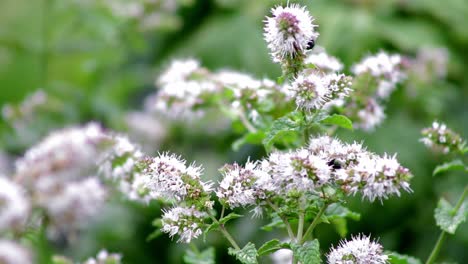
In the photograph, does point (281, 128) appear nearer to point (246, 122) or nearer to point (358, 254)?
point (358, 254)

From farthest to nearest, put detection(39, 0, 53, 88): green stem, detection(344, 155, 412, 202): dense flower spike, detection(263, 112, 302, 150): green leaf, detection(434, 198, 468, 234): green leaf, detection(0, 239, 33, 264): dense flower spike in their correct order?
detection(39, 0, 53, 88): green stem → detection(0, 239, 33, 264): dense flower spike → detection(434, 198, 468, 234): green leaf → detection(263, 112, 302, 150): green leaf → detection(344, 155, 412, 202): dense flower spike

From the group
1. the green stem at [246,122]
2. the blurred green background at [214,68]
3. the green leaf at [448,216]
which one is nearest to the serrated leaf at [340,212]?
the green leaf at [448,216]

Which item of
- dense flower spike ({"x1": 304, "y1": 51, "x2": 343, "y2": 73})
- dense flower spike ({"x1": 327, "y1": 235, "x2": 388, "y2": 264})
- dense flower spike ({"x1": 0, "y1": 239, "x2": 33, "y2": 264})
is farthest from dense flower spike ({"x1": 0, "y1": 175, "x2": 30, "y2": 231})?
dense flower spike ({"x1": 327, "y1": 235, "x2": 388, "y2": 264})

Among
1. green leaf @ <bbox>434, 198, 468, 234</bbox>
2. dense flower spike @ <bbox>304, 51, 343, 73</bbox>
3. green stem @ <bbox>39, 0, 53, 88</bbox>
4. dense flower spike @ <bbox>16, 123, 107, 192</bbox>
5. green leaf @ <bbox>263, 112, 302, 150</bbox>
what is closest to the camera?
Answer: green leaf @ <bbox>263, 112, 302, 150</bbox>

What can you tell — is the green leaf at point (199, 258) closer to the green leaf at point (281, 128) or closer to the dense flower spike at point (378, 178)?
the green leaf at point (281, 128)

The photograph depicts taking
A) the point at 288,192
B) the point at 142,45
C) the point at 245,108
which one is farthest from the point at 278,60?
the point at 142,45

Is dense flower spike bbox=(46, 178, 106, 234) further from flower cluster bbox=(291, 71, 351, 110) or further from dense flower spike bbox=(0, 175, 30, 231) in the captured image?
flower cluster bbox=(291, 71, 351, 110)
